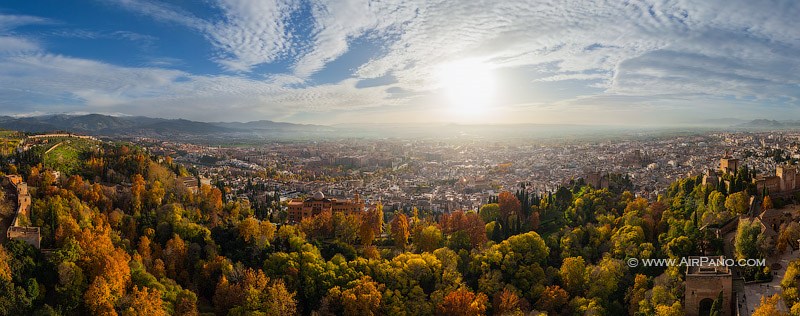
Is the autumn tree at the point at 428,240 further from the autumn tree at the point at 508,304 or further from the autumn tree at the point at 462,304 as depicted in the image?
the autumn tree at the point at 462,304

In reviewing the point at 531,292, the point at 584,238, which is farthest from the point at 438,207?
the point at 531,292

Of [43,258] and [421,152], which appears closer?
[43,258]

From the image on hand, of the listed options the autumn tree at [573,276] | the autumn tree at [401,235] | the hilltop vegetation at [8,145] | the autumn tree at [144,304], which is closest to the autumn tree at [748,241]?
the autumn tree at [573,276]

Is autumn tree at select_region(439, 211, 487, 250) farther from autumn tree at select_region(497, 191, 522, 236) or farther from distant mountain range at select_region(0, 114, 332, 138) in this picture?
distant mountain range at select_region(0, 114, 332, 138)

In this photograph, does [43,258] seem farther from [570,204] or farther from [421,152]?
[421,152]

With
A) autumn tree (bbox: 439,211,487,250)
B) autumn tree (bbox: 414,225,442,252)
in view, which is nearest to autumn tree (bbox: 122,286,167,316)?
autumn tree (bbox: 414,225,442,252)

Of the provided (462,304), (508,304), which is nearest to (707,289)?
(508,304)
